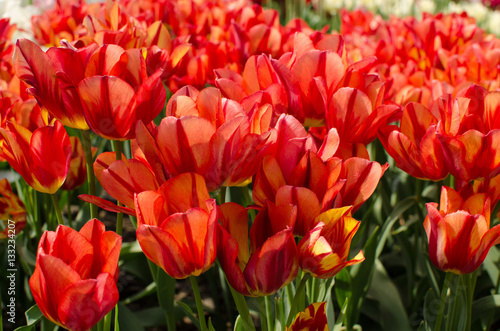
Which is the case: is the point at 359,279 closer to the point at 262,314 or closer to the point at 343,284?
the point at 343,284

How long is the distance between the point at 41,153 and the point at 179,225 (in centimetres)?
28

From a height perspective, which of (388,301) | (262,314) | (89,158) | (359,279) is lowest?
(388,301)

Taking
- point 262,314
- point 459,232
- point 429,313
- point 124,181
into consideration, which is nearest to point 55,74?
→ point 124,181

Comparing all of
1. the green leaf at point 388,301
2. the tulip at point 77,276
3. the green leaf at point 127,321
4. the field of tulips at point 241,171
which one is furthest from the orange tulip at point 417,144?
the green leaf at point 127,321

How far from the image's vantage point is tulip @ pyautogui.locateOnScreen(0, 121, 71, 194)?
72 centimetres

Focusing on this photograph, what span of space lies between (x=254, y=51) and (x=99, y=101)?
765 millimetres

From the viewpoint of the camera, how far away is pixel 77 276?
530mm

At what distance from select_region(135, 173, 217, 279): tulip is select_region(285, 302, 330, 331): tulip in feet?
0.47

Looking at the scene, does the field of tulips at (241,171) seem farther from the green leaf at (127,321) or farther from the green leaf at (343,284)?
the green leaf at (127,321)

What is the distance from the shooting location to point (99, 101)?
68cm

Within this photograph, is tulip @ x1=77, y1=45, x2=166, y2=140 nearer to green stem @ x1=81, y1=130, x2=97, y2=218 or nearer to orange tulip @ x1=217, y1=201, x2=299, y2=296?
green stem @ x1=81, y1=130, x2=97, y2=218

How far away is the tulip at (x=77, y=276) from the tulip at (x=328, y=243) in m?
0.19

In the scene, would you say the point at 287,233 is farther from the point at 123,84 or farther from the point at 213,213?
the point at 123,84

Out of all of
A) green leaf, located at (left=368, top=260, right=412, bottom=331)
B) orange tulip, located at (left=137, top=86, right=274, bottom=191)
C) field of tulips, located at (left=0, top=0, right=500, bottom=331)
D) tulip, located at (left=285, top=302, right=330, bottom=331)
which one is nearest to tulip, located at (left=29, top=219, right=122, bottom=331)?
field of tulips, located at (left=0, top=0, right=500, bottom=331)
